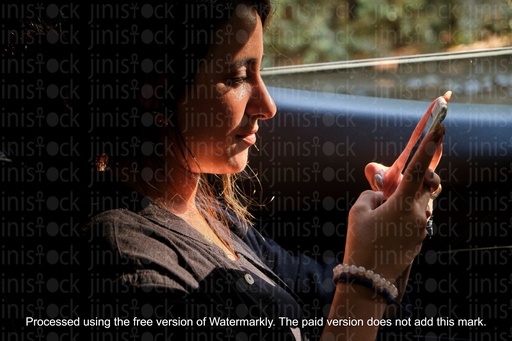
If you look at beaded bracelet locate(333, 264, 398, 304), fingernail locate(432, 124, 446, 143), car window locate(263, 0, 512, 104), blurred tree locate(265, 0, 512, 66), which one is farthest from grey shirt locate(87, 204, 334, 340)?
blurred tree locate(265, 0, 512, 66)

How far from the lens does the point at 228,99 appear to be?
117 centimetres

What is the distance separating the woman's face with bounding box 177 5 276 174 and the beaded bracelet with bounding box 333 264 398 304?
0.28m

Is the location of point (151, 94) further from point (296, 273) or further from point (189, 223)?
point (296, 273)

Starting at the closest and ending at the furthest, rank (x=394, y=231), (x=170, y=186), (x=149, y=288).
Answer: (x=149, y=288) → (x=394, y=231) → (x=170, y=186)

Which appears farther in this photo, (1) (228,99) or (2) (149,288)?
(1) (228,99)

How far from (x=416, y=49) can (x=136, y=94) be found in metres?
1.04

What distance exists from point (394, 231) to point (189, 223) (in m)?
0.40

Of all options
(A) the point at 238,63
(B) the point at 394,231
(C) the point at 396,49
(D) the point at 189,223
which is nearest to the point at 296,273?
(D) the point at 189,223

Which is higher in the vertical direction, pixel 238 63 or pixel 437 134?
pixel 238 63

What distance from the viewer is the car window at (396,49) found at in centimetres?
178

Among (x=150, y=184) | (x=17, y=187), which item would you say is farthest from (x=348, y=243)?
(x=17, y=187)

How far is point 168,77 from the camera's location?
1.16 m

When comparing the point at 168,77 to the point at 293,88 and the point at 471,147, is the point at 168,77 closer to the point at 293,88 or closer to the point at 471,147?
the point at 293,88

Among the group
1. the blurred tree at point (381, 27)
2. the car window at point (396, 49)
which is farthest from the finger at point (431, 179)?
the blurred tree at point (381, 27)
